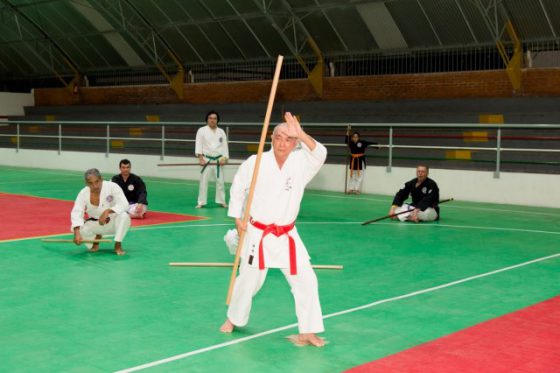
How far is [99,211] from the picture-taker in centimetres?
995

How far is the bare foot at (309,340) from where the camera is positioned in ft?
20.0

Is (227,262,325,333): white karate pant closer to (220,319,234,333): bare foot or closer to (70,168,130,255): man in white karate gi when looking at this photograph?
(220,319,234,333): bare foot

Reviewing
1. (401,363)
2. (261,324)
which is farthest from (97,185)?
(401,363)

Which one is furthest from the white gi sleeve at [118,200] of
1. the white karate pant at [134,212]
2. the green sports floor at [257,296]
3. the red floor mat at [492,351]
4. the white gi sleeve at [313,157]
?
the red floor mat at [492,351]

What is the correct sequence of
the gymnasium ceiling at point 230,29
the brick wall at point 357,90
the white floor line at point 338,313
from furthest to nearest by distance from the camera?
1. the brick wall at point 357,90
2. the gymnasium ceiling at point 230,29
3. the white floor line at point 338,313

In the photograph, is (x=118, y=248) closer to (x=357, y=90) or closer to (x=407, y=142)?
(x=407, y=142)

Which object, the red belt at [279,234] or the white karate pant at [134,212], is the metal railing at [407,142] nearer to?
the white karate pant at [134,212]

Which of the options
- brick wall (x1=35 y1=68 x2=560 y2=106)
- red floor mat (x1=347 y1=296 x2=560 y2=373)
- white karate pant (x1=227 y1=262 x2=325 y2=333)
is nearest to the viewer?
red floor mat (x1=347 y1=296 x2=560 y2=373)

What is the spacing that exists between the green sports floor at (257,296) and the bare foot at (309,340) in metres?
0.08

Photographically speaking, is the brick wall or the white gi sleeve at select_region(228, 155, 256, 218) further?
the brick wall

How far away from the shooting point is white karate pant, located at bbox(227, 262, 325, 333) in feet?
19.9

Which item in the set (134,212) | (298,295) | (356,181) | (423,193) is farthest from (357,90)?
(298,295)

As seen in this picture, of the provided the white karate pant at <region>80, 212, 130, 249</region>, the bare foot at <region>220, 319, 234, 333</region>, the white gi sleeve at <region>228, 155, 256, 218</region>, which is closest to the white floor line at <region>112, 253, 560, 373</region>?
the bare foot at <region>220, 319, 234, 333</region>

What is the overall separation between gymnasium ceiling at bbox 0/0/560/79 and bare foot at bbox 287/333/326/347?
1710cm
